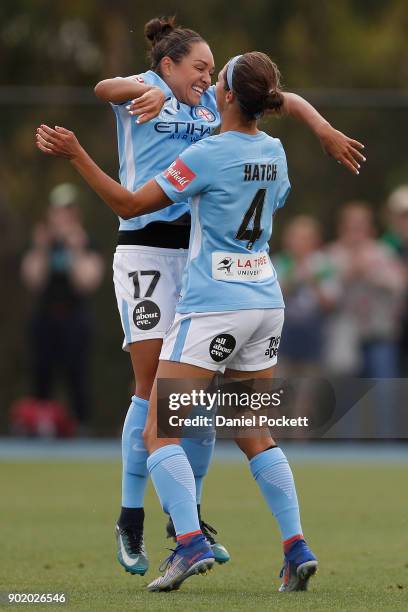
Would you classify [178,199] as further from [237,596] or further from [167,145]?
[237,596]

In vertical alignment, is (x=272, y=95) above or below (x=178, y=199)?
above

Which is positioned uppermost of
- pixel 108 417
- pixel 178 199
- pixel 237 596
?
pixel 178 199

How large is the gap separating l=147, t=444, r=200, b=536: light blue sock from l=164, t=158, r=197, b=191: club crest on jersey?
108cm

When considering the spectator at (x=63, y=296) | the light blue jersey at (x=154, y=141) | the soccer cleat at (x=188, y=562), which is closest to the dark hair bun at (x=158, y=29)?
the light blue jersey at (x=154, y=141)

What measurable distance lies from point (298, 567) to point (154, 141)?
6.75 feet

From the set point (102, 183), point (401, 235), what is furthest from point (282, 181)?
point (401, 235)

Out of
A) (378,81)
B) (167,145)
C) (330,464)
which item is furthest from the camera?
(378,81)

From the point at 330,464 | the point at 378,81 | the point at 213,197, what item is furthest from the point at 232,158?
the point at 378,81

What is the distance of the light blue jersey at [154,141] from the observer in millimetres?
6484

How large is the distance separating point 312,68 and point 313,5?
37.0 inches

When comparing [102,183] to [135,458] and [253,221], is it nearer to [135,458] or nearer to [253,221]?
[253,221]

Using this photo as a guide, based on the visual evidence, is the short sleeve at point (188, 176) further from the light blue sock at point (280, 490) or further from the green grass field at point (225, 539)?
the green grass field at point (225, 539)

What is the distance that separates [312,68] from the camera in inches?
777

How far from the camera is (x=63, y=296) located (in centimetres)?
1379
